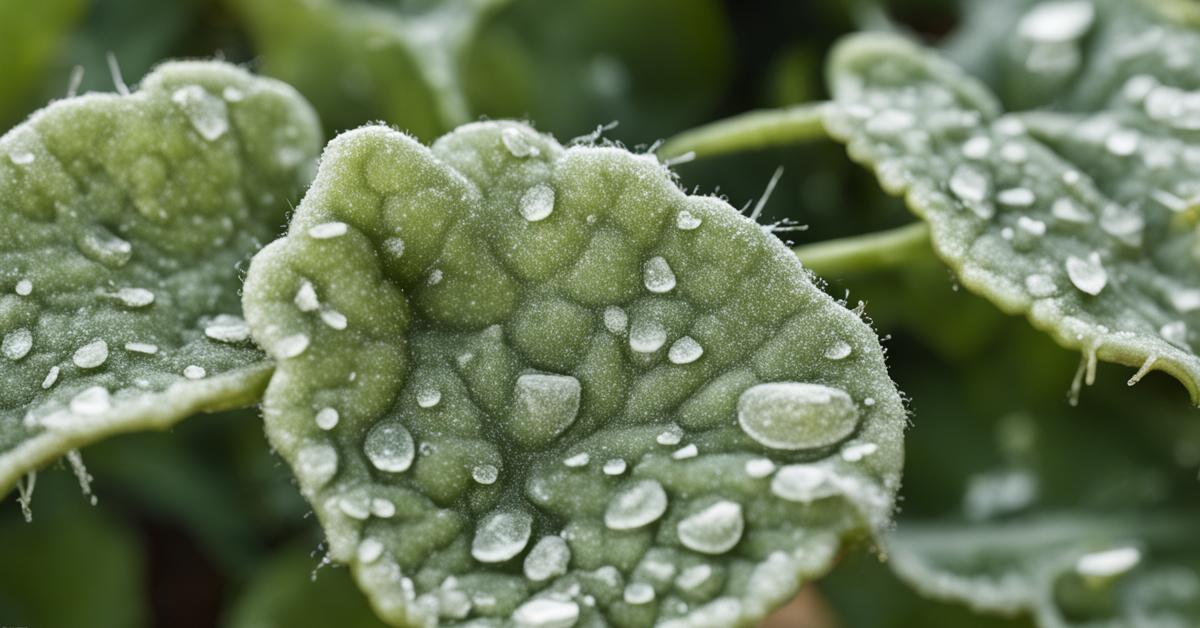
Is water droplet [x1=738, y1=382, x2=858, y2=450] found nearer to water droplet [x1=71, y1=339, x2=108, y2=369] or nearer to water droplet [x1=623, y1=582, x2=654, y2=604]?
water droplet [x1=623, y1=582, x2=654, y2=604]

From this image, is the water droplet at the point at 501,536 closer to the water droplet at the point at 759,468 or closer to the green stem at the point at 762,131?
the water droplet at the point at 759,468

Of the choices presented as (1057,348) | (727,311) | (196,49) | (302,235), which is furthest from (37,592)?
(1057,348)

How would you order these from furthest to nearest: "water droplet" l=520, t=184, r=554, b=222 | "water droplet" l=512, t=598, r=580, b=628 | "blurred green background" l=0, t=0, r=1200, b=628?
1. "blurred green background" l=0, t=0, r=1200, b=628
2. "water droplet" l=520, t=184, r=554, b=222
3. "water droplet" l=512, t=598, r=580, b=628

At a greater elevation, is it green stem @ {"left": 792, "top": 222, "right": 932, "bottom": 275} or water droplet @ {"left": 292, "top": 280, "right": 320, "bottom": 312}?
water droplet @ {"left": 292, "top": 280, "right": 320, "bottom": 312}

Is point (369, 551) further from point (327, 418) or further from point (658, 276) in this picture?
point (658, 276)

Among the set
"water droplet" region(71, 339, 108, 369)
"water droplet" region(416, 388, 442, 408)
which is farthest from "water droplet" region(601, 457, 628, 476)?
"water droplet" region(71, 339, 108, 369)

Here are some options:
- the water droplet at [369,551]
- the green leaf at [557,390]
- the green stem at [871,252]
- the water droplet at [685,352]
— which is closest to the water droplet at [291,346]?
the green leaf at [557,390]

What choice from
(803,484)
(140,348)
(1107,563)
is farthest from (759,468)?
(1107,563)
